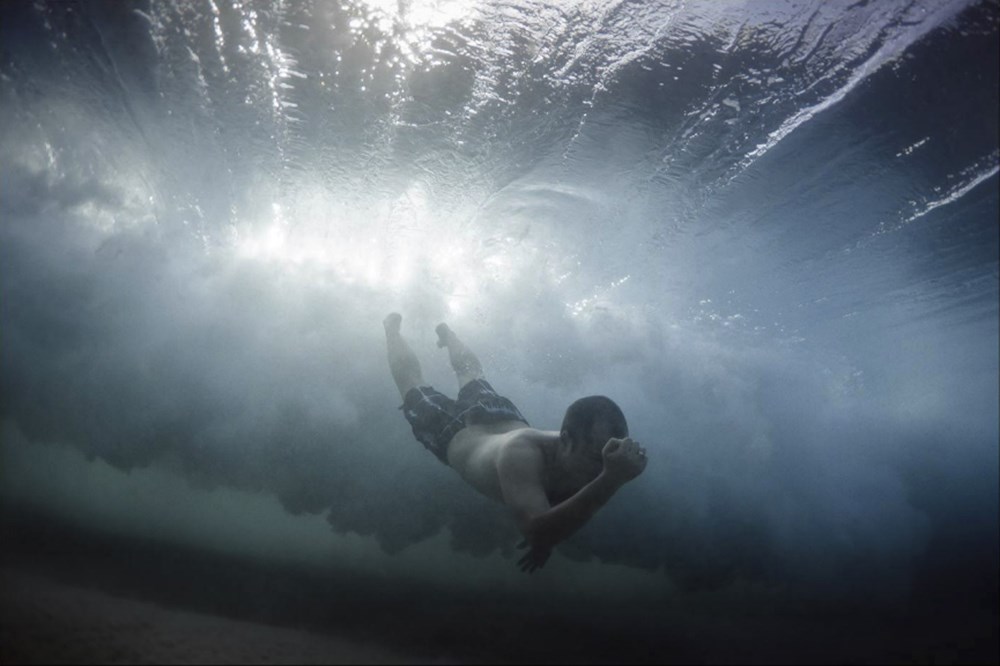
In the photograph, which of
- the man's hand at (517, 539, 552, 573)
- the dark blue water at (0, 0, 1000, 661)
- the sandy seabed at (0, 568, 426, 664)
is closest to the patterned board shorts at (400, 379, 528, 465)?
the man's hand at (517, 539, 552, 573)

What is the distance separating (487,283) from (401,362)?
599 centimetres

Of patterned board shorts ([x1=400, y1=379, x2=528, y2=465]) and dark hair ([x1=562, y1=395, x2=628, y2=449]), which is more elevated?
patterned board shorts ([x1=400, y1=379, x2=528, y2=465])

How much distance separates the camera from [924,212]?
930cm

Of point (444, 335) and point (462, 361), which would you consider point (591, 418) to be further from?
point (444, 335)

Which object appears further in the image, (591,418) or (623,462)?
(591,418)

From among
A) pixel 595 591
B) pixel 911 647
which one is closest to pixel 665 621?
pixel 595 591

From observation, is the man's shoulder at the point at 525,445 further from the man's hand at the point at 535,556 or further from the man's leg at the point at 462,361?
the man's leg at the point at 462,361

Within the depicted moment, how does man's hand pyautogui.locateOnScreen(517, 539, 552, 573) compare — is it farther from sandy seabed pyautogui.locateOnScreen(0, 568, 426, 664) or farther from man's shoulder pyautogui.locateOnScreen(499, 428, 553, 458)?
sandy seabed pyautogui.locateOnScreen(0, 568, 426, 664)

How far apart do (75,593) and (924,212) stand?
59.9 feet

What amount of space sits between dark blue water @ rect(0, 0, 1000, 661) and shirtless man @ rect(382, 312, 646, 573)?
194 inches

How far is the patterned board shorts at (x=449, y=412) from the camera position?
577cm

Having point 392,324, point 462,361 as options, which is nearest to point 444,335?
point 462,361

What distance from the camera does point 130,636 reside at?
580 centimetres

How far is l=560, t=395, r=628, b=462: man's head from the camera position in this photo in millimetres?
3668
